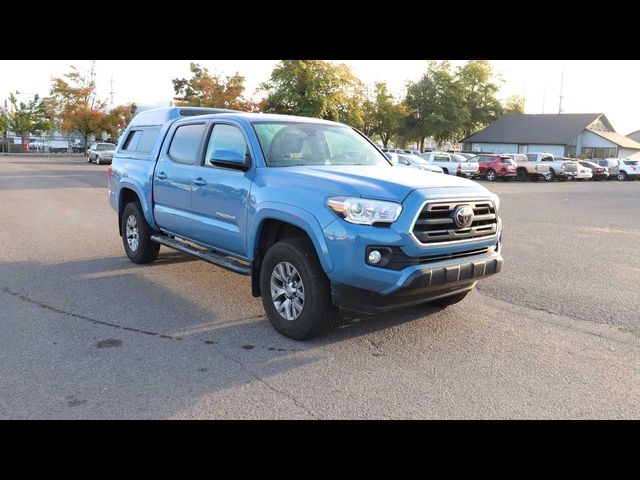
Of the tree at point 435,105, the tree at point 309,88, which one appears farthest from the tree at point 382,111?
the tree at point 309,88

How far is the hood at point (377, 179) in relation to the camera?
425 centimetres

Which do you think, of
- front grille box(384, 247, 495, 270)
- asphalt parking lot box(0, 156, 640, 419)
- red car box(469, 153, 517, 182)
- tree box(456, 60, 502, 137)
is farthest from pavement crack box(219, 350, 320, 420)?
tree box(456, 60, 502, 137)

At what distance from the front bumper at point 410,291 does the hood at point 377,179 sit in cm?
64

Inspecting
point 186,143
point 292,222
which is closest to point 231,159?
point 292,222

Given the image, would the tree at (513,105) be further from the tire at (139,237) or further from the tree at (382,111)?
the tire at (139,237)

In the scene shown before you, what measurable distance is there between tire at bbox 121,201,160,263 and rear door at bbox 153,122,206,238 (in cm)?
44

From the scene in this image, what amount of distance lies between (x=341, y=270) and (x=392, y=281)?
1.32ft

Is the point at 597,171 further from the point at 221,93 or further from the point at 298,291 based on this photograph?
the point at 298,291

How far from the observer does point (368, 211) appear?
419 cm

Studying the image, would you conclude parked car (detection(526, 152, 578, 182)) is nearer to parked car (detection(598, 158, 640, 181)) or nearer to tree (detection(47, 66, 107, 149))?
parked car (detection(598, 158, 640, 181))

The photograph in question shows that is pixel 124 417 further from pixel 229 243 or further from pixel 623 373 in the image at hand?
pixel 623 373

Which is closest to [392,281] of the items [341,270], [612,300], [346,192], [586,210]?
[341,270]

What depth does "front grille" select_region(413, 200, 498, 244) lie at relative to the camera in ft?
14.0

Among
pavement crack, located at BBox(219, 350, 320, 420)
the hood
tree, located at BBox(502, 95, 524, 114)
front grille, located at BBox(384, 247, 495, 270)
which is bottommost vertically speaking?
pavement crack, located at BBox(219, 350, 320, 420)
